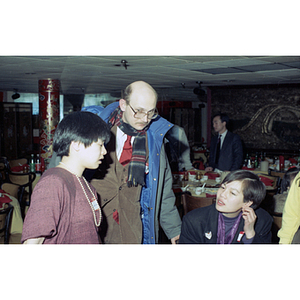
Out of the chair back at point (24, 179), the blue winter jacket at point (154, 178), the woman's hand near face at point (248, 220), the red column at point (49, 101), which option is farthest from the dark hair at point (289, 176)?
the chair back at point (24, 179)

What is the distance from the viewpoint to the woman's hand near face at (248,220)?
2.12m

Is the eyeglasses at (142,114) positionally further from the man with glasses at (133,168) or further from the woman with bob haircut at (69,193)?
the woman with bob haircut at (69,193)

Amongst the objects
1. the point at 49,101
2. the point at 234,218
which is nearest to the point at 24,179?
the point at 49,101

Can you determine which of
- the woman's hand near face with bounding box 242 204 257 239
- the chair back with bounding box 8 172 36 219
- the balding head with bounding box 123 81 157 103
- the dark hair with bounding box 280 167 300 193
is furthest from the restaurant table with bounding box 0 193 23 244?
the dark hair with bounding box 280 167 300 193

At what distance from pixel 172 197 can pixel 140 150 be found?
0.46 meters

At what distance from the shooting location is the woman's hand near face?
212 centimetres

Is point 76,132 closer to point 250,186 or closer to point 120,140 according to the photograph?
point 120,140

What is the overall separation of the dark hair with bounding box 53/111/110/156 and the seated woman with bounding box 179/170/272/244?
0.92 m

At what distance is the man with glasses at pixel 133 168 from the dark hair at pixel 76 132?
1.29 ft

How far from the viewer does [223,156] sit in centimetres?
469

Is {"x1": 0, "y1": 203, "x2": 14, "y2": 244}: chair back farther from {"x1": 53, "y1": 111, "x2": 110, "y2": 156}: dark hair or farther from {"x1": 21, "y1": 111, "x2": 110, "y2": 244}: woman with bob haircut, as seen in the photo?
{"x1": 53, "y1": 111, "x2": 110, "y2": 156}: dark hair

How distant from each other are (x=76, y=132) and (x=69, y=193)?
327mm
